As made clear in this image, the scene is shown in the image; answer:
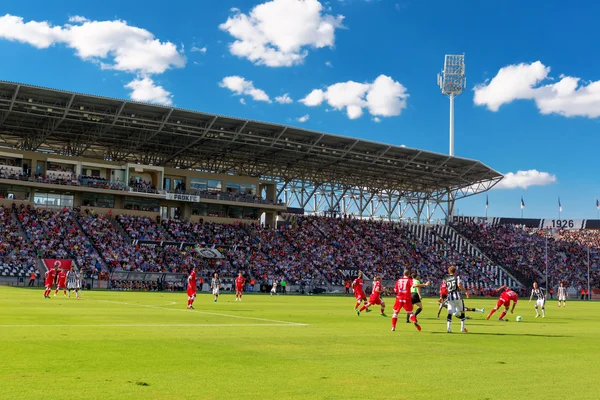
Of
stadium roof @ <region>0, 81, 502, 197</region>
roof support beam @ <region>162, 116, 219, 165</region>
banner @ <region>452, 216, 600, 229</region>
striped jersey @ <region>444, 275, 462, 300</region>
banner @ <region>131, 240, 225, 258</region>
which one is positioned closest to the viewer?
striped jersey @ <region>444, 275, 462, 300</region>

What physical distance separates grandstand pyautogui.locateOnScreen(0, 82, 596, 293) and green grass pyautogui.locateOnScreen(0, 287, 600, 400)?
42380 mm

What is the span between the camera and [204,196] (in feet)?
264

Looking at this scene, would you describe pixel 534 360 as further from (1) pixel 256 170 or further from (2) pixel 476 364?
(1) pixel 256 170

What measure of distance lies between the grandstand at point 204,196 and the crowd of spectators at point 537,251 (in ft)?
2.52

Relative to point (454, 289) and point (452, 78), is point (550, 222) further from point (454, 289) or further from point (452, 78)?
point (454, 289)

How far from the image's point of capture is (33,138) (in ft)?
234

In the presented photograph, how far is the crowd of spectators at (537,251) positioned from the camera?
88875 mm

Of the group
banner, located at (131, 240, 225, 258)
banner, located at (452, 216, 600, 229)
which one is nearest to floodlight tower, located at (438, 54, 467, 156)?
banner, located at (452, 216, 600, 229)

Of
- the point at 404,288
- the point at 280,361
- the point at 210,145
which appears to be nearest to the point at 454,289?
the point at 404,288

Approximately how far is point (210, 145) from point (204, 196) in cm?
784

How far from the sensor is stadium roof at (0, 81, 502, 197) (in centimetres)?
6312

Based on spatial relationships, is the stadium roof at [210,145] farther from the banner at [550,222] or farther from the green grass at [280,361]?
the green grass at [280,361]

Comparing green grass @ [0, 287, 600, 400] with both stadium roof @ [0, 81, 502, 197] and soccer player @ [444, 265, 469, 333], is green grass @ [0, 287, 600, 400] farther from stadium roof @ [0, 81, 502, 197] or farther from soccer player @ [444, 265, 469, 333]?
stadium roof @ [0, 81, 502, 197]

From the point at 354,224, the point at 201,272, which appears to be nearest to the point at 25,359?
the point at 201,272
